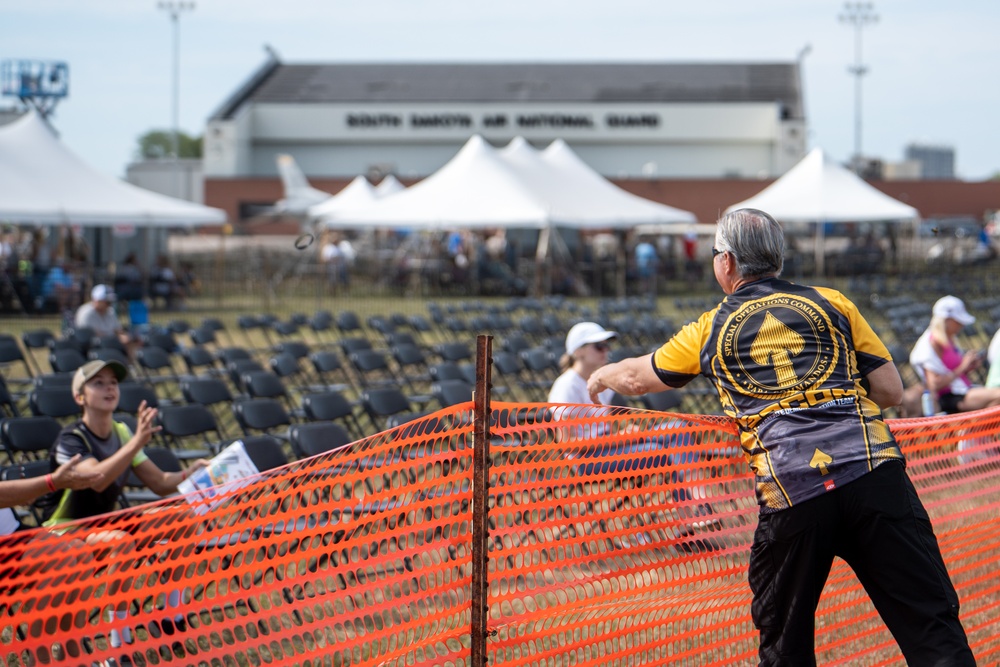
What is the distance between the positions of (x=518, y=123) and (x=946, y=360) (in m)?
52.8

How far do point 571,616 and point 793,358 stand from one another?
1162mm

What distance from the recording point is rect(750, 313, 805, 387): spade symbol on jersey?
3197 mm

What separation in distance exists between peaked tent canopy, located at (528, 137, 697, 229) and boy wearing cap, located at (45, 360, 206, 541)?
16602mm

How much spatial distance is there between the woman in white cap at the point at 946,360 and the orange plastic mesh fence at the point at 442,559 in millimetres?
4371

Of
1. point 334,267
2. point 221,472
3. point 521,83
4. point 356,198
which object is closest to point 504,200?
point 334,267

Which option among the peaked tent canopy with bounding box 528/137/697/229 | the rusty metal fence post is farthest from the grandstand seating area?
the peaked tent canopy with bounding box 528/137/697/229

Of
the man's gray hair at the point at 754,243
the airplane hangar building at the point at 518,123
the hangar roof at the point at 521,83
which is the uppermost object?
the hangar roof at the point at 521,83

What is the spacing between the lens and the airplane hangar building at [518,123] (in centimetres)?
5734

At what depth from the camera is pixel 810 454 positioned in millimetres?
3162

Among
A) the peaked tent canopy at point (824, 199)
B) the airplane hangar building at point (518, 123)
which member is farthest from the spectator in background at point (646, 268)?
the airplane hangar building at point (518, 123)

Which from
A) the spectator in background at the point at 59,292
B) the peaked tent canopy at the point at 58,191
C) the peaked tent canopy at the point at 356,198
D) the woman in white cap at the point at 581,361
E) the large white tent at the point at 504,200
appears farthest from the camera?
the peaked tent canopy at the point at 356,198

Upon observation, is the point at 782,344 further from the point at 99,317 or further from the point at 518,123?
the point at 518,123

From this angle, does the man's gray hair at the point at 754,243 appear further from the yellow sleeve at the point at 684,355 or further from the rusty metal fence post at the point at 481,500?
the rusty metal fence post at the point at 481,500

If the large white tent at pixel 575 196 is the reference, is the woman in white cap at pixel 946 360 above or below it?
below
